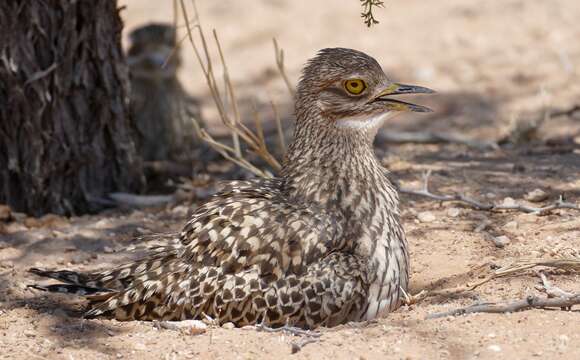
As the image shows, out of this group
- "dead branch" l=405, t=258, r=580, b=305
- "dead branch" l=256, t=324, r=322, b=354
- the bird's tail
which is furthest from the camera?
the bird's tail

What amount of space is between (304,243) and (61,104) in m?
2.53

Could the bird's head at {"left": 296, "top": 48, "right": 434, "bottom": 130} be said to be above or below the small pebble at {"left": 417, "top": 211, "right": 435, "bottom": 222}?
above

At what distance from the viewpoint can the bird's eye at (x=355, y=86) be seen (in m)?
4.91

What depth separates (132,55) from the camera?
9398 mm

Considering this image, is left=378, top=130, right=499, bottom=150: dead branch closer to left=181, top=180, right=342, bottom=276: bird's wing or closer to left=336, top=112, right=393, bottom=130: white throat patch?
left=336, top=112, right=393, bottom=130: white throat patch

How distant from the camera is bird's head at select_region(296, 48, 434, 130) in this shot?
491cm

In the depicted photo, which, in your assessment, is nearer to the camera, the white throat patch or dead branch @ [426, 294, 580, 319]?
dead branch @ [426, 294, 580, 319]

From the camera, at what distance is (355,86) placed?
4.91 m

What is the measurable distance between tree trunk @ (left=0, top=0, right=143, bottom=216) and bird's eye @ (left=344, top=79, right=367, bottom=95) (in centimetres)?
225

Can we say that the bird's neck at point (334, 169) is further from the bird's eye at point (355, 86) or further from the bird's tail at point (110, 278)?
the bird's tail at point (110, 278)

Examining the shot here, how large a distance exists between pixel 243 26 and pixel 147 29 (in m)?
2.04

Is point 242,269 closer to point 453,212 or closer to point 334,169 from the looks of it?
point 334,169

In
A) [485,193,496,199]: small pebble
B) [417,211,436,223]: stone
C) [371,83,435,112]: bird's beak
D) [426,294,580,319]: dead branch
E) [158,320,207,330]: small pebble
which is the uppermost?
[371,83,435,112]: bird's beak

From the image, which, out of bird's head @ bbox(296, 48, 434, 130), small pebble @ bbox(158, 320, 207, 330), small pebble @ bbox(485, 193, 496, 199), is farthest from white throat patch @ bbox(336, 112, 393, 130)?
small pebble @ bbox(485, 193, 496, 199)
